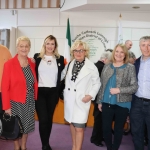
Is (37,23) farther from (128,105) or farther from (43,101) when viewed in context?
(128,105)

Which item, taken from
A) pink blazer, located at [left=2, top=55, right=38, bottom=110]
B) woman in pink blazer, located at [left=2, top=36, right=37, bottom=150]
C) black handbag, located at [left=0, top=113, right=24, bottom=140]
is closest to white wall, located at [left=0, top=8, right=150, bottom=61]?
woman in pink blazer, located at [left=2, top=36, right=37, bottom=150]

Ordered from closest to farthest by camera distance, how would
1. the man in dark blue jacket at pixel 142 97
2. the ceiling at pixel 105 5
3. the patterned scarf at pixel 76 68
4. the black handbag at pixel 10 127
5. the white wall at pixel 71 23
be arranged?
the man in dark blue jacket at pixel 142 97, the black handbag at pixel 10 127, the patterned scarf at pixel 76 68, the ceiling at pixel 105 5, the white wall at pixel 71 23

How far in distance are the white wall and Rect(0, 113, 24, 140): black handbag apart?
318cm

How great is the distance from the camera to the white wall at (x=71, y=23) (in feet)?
16.6

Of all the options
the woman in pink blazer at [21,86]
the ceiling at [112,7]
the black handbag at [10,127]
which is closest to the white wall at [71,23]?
the ceiling at [112,7]

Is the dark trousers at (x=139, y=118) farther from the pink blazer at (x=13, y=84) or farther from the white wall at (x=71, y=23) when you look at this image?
the white wall at (x=71, y=23)

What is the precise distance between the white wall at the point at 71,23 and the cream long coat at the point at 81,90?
9.09 ft

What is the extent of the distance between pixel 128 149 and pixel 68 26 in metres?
3.19

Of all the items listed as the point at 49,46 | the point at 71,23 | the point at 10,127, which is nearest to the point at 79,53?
the point at 49,46

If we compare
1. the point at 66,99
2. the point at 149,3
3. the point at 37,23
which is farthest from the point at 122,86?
the point at 37,23

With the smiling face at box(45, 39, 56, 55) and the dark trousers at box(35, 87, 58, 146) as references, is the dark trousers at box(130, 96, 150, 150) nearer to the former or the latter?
the dark trousers at box(35, 87, 58, 146)

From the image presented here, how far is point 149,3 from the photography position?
14.2 ft

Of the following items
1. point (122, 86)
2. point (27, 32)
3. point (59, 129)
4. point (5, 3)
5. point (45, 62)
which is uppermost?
point (5, 3)

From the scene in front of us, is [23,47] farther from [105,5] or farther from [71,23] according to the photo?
[71,23]
